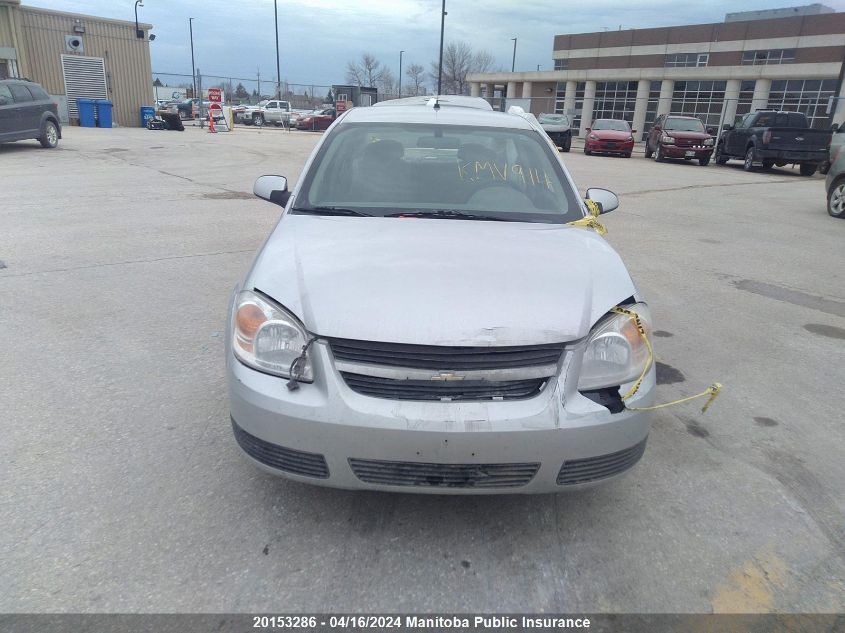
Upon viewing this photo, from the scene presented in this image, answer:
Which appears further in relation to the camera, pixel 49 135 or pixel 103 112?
pixel 103 112

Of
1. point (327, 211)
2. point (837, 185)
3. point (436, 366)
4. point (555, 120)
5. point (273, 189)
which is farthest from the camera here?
point (555, 120)

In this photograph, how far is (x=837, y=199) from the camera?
36.6 ft

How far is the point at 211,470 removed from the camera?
9.52ft

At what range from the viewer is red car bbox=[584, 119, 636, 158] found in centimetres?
2539

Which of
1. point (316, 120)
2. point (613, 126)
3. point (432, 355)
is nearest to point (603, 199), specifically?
point (432, 355)

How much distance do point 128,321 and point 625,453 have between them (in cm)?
391

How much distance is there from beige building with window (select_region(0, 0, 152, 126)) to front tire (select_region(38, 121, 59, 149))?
1062 cm

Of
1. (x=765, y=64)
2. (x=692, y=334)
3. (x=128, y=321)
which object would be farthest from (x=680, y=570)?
(x=765, y=64)

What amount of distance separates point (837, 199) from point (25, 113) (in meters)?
18.7

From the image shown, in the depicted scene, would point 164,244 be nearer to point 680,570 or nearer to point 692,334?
point 692,334

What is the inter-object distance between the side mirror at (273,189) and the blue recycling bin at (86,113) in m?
28.5

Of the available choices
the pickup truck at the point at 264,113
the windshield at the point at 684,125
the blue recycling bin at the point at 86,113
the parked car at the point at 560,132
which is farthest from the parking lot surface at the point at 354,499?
the pickup truck at the point at 264,113

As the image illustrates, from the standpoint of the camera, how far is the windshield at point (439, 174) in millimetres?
3477

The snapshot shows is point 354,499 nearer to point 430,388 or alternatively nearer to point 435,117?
point 430,388
